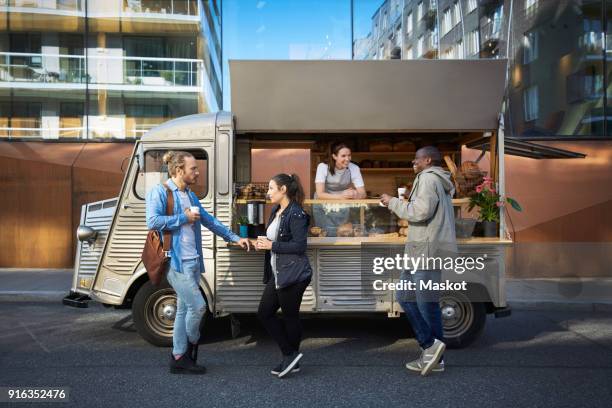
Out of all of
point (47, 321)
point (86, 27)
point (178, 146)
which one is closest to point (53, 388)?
point (178, 146)

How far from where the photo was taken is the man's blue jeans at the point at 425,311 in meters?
5.05

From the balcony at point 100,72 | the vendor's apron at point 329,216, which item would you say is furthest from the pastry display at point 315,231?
the balcony at point 100,72

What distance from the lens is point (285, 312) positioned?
16.0 ft

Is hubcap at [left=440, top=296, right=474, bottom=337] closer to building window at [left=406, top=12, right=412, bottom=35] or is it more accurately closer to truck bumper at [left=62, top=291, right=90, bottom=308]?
truck bumper at [left=62, top=291, right=90, bottom=308]

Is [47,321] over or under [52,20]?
under

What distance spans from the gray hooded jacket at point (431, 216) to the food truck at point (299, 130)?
890mm

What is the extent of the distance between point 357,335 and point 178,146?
295 centimetres

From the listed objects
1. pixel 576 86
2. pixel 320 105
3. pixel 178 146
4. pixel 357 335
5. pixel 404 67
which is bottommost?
pixel 357 335

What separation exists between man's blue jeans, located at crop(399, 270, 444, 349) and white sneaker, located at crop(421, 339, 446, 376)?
6 centimetres

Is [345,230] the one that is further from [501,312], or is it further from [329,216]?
[501,312]

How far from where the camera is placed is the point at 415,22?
13188mm

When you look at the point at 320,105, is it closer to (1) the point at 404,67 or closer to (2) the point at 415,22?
(1) the point at 404,67

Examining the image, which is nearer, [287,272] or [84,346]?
[287,272]

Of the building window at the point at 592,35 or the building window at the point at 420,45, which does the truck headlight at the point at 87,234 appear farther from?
the building window at the point at 592,35
